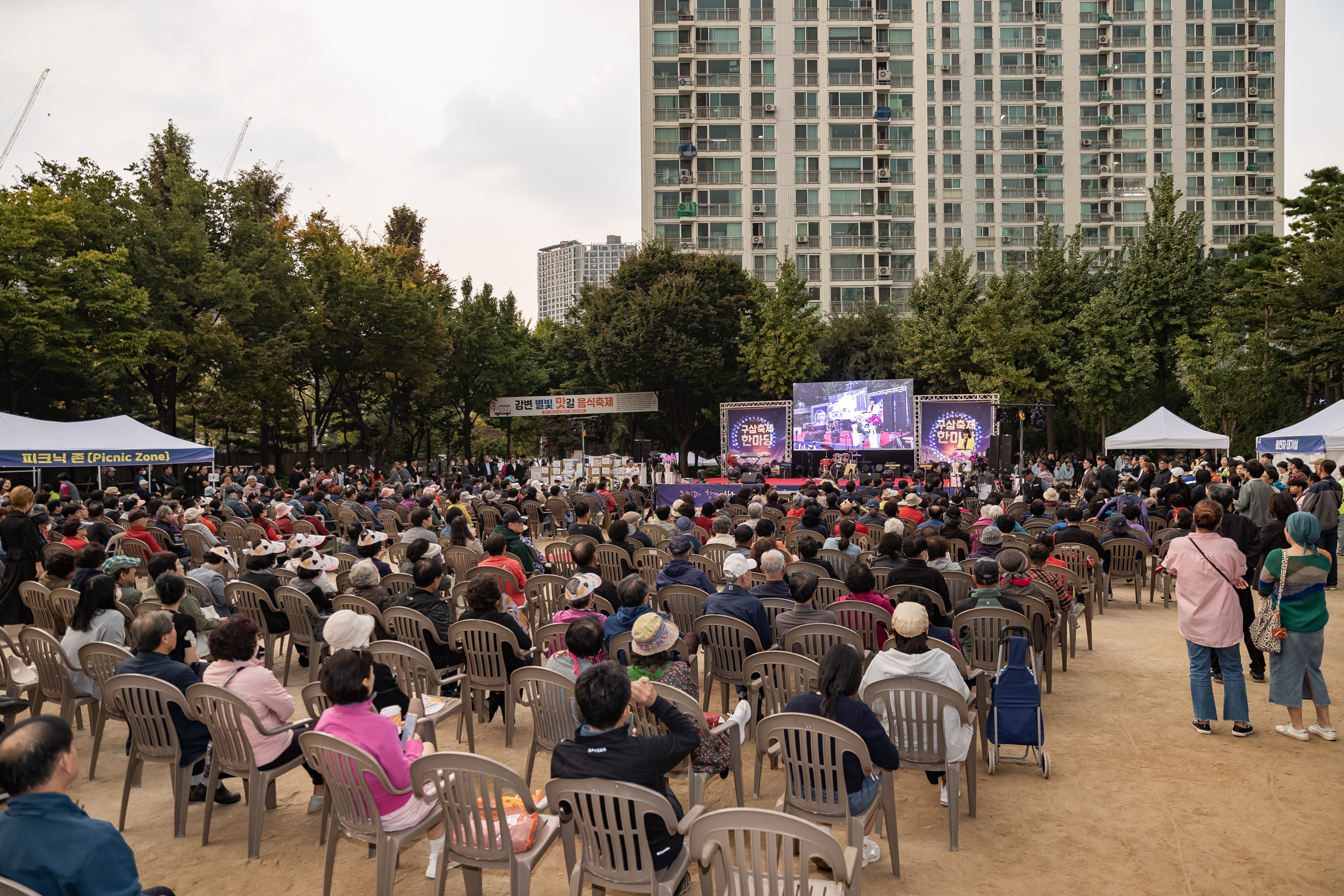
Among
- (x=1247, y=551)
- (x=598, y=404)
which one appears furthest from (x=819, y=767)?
(x=598, y=404)

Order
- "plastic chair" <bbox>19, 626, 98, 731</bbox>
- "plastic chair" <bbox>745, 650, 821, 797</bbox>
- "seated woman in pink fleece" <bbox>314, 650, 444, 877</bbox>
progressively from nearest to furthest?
"seated woman in pink fleece" <bbox>314, 650, 444, 877</bbox> < "plastic chair" <bbox>745, 650, 821, 797</bbox> < "plastic chair" <bbox>19, 626, 98, 731</bbox>

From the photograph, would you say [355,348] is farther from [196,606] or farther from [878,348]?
[196,606]

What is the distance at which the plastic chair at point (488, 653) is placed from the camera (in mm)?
5133

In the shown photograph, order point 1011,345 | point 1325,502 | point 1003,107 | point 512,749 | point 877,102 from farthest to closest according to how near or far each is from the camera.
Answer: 1. point 1003,107
2. point 877,102
3. point 1011,345
4. point 1325,502
5. point 512,749

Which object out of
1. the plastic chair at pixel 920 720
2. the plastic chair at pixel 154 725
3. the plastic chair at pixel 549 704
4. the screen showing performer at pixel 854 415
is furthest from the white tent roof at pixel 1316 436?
the plastic chair at pixel 154 725

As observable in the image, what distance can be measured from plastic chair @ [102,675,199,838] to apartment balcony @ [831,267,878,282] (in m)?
44.9

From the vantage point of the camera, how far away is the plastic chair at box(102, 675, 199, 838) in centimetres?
395

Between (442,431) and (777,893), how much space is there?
4510cm

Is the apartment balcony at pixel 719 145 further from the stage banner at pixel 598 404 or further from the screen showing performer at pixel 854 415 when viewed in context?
the screen showing performer at pixel 854 415

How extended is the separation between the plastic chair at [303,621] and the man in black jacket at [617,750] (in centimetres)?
384

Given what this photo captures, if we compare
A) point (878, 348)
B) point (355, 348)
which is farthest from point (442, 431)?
point (878, 348)

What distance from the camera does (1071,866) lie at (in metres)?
3.81

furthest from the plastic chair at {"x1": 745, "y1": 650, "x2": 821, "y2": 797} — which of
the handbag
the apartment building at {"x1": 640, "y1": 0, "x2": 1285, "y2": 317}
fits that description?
the apartment building at {"x1": 640, "y1": 0, "x2": 1285, "y2": 317}

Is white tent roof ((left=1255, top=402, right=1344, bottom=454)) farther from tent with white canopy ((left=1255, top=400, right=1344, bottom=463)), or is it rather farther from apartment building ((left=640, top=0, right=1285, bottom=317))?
apartment building ((left=640, top=0, right=1285, bottom=317))
